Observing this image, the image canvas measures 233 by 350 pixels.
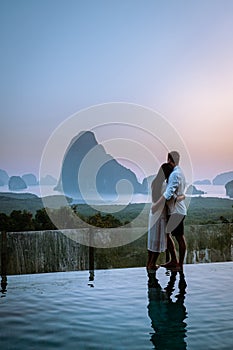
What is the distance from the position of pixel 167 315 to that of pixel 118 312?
1.17 feet

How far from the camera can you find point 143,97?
27.5ft

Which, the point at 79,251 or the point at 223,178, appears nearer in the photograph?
the point at 79,251

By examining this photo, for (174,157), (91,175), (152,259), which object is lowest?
(152,259)

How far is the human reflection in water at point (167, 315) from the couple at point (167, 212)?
0.58 meters

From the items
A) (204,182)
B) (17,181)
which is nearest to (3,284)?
(17,181)

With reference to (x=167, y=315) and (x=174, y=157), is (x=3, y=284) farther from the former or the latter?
(x=174, y=157)

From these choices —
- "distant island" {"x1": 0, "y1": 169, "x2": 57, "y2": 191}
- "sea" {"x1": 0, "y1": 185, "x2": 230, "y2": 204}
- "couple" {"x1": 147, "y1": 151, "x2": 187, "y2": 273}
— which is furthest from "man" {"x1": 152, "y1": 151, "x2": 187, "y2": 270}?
"distant island" {"x1": 0, "y1": 169, "x2": 57, "y2": 191}

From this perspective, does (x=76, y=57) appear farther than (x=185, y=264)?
Yes

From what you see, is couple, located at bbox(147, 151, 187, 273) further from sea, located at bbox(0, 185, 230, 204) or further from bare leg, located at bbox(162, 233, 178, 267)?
sea, located at bbox(0, 185, 230, 204)

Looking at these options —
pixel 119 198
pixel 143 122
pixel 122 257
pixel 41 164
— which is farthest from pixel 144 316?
pixel 41 164

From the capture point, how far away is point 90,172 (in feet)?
22.4

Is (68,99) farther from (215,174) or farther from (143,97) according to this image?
(215,174)

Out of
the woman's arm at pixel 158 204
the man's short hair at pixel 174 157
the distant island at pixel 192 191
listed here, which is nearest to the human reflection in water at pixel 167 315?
the woman's arm at pixel 158 204

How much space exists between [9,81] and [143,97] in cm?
243
